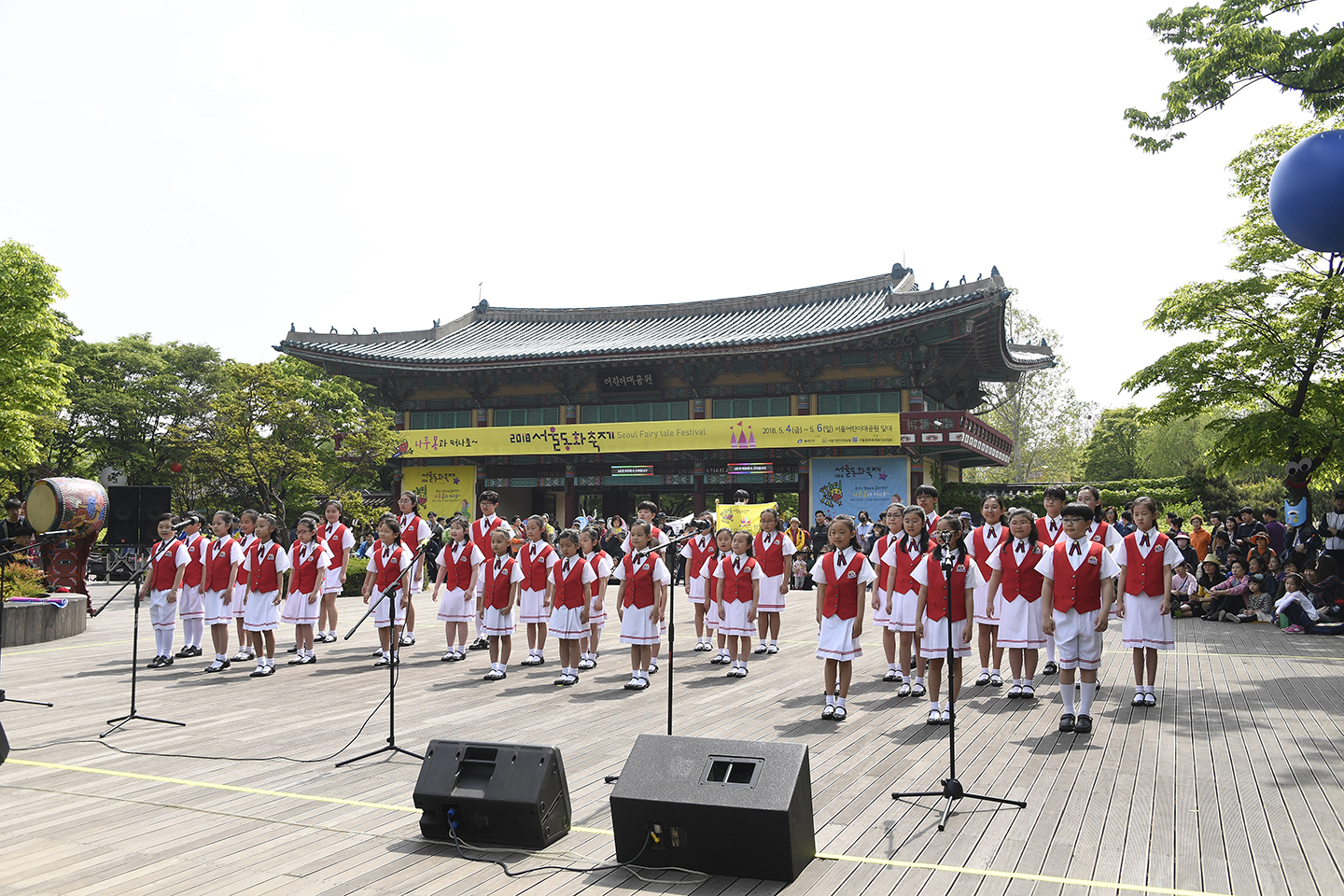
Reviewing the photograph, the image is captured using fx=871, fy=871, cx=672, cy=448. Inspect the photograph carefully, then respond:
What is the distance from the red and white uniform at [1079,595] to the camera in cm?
704

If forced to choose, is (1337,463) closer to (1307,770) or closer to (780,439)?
(1307,770)

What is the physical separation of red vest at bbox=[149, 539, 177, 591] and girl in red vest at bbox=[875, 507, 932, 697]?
26.7 feet

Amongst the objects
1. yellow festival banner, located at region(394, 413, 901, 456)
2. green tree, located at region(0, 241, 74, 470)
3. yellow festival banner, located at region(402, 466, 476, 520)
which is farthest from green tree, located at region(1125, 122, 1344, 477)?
green tree, located at region(0, 241, 74, 470)

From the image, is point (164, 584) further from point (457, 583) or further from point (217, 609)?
point (457, 583)

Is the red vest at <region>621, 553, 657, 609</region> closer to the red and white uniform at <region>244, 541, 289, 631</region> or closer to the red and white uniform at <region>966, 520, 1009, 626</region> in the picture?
the red and white uniform at <region>966, 520, 1009, 626</region>

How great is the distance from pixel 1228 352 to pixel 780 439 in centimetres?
1417

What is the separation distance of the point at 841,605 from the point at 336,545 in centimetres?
799

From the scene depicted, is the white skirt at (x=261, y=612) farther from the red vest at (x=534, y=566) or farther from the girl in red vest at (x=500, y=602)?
the red vest at (x=534, y=566)

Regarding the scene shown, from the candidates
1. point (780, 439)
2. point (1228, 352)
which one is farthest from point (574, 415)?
point (1228, 352)

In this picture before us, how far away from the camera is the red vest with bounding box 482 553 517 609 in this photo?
9.71 meters

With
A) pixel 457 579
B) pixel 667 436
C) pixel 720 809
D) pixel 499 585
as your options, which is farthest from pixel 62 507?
pixel 667 436

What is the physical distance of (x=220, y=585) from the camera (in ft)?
33.7

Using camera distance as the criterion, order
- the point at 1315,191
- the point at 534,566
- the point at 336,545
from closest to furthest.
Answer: the point at 1315,191
the point at 534,566
the point at 336,545

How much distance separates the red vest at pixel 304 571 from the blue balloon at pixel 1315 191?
1045cm
